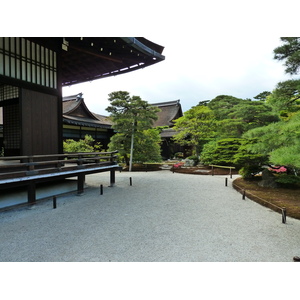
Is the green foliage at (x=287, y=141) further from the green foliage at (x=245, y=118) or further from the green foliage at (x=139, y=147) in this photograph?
the green foliage at (x=139, y=147)

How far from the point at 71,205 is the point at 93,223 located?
1.81 metres

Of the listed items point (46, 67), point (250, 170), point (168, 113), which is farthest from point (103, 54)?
point (168, 113)

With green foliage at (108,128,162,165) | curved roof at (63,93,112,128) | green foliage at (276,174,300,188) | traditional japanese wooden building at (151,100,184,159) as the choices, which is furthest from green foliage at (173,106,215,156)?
green foliage at (276,174,300,188)

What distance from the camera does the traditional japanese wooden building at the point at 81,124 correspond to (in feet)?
58.1

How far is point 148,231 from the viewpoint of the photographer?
447 cm

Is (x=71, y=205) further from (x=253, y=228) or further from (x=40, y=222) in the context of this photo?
(x=253, y=228)

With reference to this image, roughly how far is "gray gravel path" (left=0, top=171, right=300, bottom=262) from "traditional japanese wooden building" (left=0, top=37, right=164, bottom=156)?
7.53 feet

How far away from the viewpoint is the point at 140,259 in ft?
11.1

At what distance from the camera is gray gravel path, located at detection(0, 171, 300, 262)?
351 cm

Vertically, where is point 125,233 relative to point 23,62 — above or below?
below

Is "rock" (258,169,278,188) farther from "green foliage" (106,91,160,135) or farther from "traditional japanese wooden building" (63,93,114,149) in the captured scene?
A: "traditional japanese wooden building" (63,93,114,149)

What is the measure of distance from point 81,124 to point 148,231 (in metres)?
14.6

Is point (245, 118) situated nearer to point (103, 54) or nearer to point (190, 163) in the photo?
point (190, 163)

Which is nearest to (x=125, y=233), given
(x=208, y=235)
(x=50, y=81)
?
(x=208, y=235)
